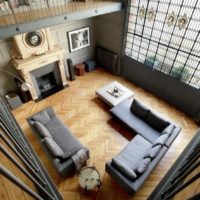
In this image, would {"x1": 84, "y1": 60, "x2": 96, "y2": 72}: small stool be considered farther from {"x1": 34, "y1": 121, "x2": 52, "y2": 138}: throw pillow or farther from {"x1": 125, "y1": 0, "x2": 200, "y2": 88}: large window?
{"x1": 34, "y1": 121, "x2": 52, "y2": 138}: throw pillow

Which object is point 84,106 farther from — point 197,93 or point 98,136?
point 197,93

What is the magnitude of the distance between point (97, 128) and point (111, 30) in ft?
14.4

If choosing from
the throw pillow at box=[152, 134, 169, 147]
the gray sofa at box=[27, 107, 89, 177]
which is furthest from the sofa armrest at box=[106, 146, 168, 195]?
the gray sofa at box=[27, 107, 89, 177]

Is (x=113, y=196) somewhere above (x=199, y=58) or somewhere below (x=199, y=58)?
below

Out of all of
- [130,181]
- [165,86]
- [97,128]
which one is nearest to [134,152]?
[130,181]

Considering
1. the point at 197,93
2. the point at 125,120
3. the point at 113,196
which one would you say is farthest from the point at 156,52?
the point at 113,196

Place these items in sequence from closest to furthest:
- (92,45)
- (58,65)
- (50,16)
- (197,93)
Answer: (50,16) < (197,93) < (58,65) < (92,45)

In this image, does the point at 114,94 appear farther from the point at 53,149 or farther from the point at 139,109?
the point at 53,149

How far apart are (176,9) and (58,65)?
4593 mm

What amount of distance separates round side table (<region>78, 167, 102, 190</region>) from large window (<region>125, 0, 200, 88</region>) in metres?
4.38

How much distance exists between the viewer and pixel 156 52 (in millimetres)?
6164

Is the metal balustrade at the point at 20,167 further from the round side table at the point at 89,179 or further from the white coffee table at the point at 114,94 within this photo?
the white coffee table at the point at 114,94

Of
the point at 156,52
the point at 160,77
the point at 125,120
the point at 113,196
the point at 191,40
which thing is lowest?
the point at 113,196

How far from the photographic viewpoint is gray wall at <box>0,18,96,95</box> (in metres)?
5.43
